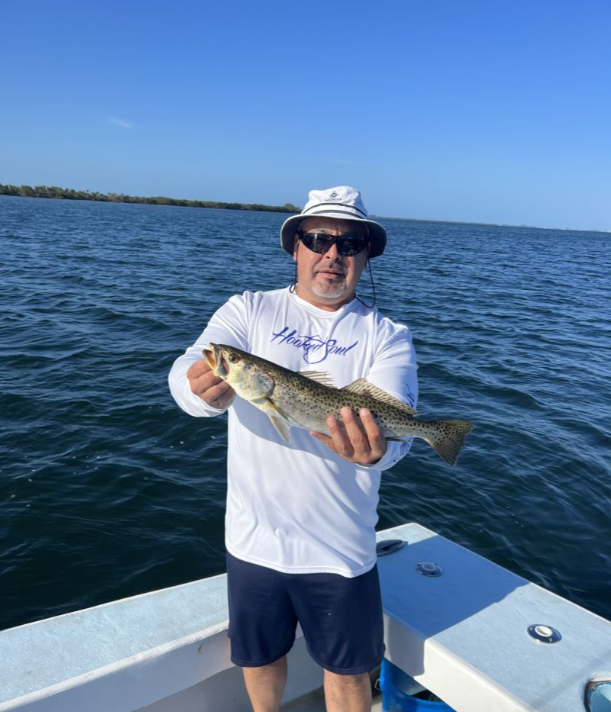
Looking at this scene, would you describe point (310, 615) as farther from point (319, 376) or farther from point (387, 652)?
point (319, 376)

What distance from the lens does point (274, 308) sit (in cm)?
375

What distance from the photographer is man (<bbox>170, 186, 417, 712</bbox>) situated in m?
3.29

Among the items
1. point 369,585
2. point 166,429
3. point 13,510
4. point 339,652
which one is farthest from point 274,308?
point 166,429

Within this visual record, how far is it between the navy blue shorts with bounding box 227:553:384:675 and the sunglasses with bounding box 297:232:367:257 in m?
2.09

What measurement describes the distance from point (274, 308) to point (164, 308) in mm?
16572

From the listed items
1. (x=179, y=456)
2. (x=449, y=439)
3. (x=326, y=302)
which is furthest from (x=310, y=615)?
(x=179, y=456)

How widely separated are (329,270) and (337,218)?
39 centimetres

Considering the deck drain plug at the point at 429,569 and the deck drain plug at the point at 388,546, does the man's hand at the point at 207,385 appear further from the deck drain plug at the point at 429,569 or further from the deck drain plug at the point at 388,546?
the deck drain plug at the point at 429,569

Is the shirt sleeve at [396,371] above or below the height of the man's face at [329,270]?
below

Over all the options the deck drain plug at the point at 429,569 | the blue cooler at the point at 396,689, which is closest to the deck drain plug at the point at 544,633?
the deck drain plug at the point at 429,569

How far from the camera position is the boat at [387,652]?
3.15 m

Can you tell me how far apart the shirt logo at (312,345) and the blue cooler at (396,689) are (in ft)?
7.74

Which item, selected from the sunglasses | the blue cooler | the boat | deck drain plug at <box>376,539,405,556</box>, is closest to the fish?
the sunglasses

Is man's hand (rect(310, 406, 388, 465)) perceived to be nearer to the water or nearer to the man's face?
the man's face
